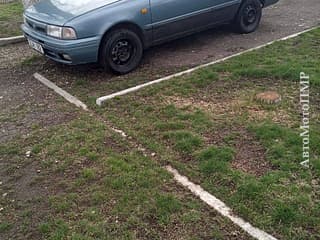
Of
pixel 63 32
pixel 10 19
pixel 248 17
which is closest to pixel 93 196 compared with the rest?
pixel 63 32

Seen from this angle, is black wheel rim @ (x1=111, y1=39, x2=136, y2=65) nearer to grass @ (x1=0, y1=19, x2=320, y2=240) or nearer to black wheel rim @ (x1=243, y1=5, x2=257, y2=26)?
grass @ (x1=0, y1=19, x2=320, y2=240)

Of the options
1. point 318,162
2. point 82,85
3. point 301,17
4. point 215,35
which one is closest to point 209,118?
point 318,162

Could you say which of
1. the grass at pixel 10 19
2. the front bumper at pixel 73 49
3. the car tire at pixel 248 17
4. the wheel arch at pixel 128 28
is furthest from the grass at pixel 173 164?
the grass at pixel 10 19

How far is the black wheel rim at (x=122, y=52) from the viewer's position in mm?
6043

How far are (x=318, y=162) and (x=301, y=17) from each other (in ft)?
17.5

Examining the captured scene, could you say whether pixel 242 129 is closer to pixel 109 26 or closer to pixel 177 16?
pixel 109 26

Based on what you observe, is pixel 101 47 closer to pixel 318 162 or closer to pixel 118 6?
pixel 118 6

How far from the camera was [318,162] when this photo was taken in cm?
391

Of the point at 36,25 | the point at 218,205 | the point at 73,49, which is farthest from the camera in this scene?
the point at 36,25

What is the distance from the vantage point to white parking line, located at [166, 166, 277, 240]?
3223 millimetres

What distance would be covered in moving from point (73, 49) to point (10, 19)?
4040mm

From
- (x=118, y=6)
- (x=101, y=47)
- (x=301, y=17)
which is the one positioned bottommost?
(x=301, y=17)

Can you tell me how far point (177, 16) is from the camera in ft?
21.4

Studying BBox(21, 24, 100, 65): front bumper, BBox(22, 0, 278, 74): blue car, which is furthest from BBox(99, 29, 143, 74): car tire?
BBox(21, 24, 100, 65): front bumper
